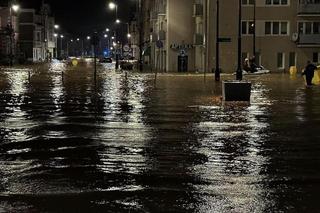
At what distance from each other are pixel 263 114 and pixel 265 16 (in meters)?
52.4

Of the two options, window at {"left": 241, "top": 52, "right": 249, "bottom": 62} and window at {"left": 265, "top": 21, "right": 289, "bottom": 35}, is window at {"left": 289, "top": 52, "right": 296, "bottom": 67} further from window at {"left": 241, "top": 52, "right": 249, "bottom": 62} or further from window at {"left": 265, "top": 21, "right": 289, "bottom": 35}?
window at {"left": 241, "top": 52, "right": 249, "bottom": 62}

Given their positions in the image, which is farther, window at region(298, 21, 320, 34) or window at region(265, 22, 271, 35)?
window at region(298, 21, 320, 34)

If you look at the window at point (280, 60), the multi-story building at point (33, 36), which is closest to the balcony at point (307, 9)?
the window at point (280, 60)

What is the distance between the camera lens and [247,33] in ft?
238

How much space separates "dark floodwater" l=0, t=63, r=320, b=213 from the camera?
9023 millimetres

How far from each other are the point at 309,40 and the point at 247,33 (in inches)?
271

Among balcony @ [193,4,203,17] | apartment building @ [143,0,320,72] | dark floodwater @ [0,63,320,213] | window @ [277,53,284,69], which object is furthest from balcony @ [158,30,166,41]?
dark floodwater @ [0,63,320,213]

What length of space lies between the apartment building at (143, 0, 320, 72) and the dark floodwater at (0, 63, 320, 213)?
159ft

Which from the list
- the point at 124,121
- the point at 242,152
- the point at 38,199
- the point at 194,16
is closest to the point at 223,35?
the point at 194,16

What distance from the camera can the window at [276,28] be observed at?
73.0 meters

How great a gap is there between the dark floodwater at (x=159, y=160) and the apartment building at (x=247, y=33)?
4853 centimetres

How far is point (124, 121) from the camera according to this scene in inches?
756

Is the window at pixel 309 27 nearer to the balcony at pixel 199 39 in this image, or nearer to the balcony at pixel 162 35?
the balcony at pixel 199 39

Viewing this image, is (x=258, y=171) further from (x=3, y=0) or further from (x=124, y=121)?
(x=3, y=0)
